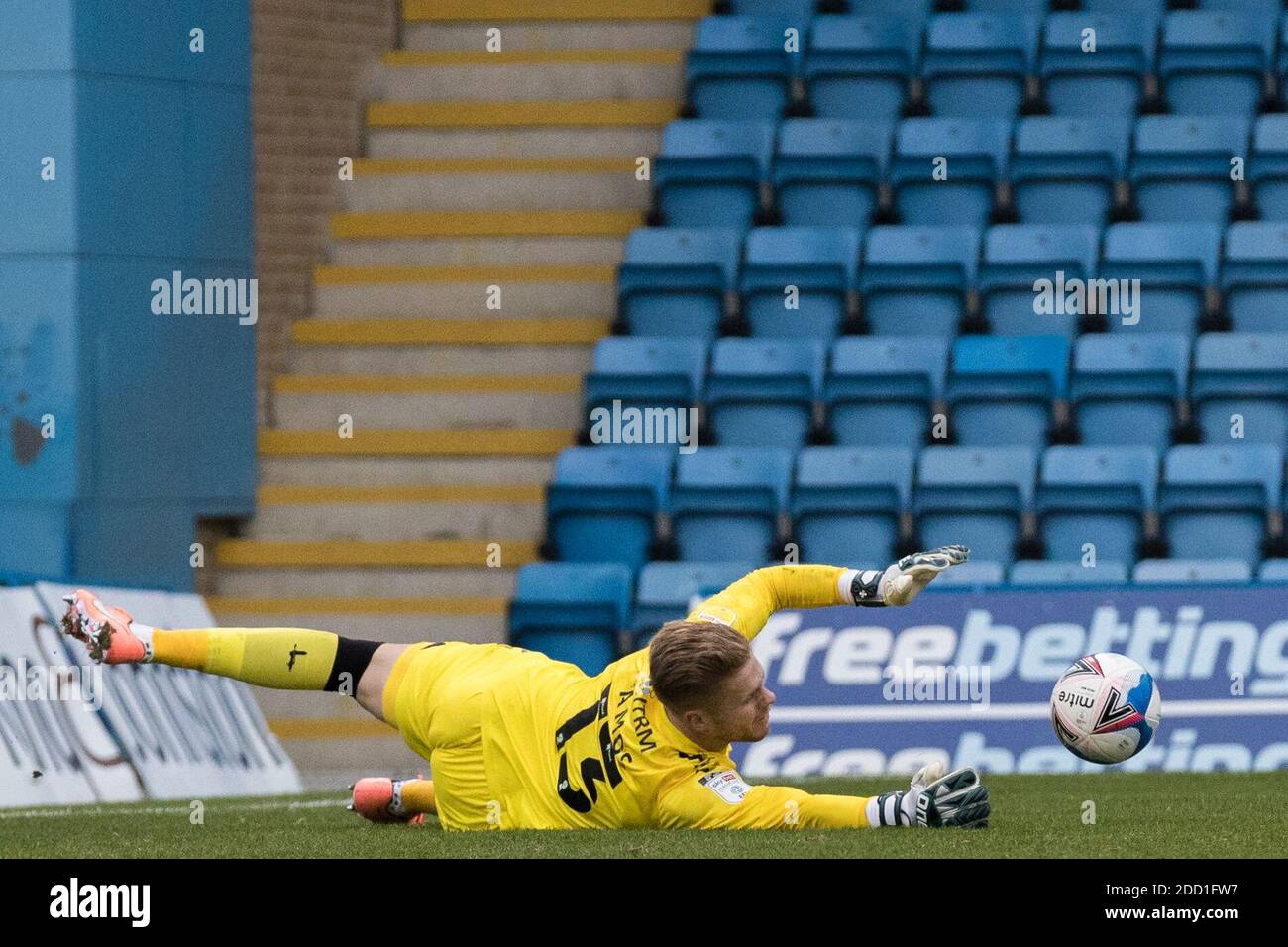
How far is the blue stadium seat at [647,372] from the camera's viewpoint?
1347 cm

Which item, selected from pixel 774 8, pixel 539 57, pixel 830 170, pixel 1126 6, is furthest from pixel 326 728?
pixel 1126 6

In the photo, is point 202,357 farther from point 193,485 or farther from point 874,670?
point 874,670

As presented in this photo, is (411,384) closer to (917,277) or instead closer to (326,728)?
(326,728)

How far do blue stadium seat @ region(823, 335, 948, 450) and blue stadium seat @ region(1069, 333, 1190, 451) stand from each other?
82 centimetres

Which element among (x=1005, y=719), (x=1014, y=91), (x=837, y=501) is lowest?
(x=1005, y=719)

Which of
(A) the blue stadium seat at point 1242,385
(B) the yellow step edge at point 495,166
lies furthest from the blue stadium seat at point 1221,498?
(B) the yellow step edge at point 495,166

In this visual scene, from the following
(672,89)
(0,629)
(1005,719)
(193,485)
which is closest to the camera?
(0,629)

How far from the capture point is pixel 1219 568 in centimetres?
1156

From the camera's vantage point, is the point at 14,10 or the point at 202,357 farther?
the point at 202,357

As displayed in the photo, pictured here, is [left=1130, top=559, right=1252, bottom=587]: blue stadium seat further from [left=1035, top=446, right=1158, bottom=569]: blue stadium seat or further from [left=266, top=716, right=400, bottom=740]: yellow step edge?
[left=266, top=716, right=400, bottom=740]: yellow step edge

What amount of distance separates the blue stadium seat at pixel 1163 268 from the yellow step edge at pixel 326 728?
192 inches
